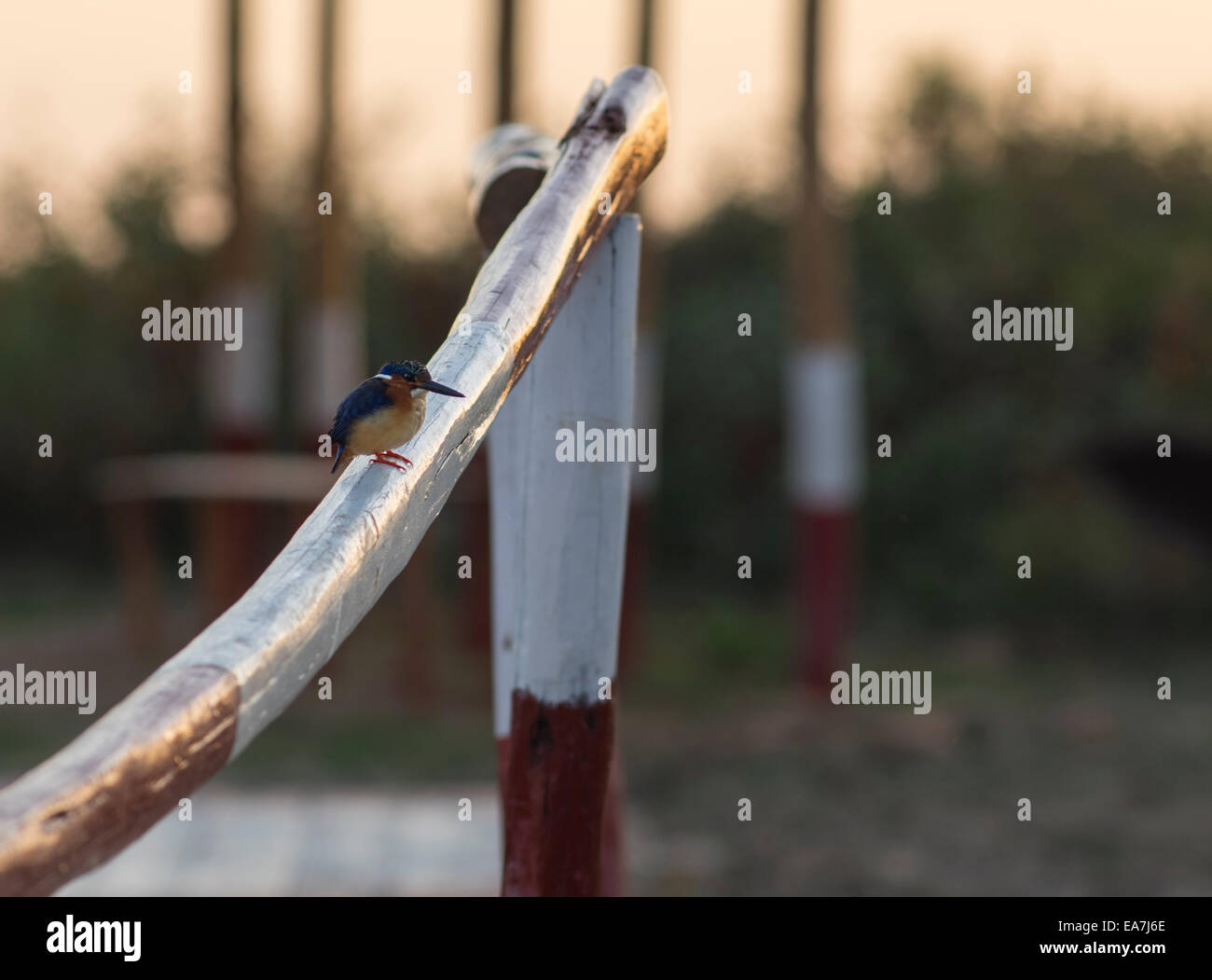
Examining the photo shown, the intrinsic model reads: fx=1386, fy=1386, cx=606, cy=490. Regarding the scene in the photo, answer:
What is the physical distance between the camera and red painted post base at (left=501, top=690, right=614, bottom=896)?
1.55 m

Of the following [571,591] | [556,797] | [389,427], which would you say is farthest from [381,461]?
[556,797]

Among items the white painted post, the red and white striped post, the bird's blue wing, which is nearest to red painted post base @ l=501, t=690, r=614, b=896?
the white painted post

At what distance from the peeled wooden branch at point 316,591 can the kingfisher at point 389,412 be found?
15 millimetres

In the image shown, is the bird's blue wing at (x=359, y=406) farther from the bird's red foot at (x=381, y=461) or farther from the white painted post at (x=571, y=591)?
the white painted post at (x=571, y=591)

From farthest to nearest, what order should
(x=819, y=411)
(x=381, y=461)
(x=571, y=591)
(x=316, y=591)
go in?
(x=819, y=411), (x=571, y=591), (x=381, y=461), (x=316, y=591)

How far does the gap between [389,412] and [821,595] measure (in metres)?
6.52

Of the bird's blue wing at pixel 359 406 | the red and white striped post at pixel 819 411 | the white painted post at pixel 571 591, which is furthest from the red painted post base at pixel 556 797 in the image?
the red and white striped post at pixel 819 411

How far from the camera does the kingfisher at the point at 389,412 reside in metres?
1.14

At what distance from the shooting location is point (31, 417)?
38.7 ft

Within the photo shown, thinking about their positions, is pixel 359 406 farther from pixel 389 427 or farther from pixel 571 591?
pixel 571 591

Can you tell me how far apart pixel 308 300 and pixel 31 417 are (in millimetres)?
4555

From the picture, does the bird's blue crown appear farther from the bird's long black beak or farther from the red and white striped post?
the red and white striped post

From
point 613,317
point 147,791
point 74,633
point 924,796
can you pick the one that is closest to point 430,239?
point 74,633

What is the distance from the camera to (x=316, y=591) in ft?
3.08
